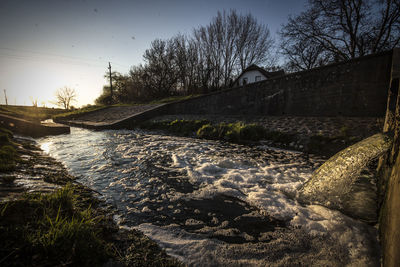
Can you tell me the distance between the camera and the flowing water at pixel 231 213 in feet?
4.81

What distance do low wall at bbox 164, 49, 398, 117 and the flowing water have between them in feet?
13.9

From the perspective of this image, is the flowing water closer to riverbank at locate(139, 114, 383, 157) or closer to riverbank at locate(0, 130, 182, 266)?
riverbank at locate(0, 130, 182, 266)

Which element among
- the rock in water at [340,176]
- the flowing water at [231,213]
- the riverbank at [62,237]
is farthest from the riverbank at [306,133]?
the riverbank at [62,237]

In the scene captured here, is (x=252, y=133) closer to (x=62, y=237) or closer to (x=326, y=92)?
(x=326, y=92)

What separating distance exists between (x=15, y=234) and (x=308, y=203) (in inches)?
119

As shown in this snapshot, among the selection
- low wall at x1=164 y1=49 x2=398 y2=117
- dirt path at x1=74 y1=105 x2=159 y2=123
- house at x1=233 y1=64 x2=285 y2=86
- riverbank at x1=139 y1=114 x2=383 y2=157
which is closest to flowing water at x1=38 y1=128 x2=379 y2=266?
riverbank at x1=139 y1=114 x2=383 y2=157

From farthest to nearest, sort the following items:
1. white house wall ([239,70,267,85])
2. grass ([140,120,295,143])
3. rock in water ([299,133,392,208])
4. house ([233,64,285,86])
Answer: white house wall ([239,70,267,85]), house ([233,64,285,86]), grass ([140,120,295,143]), rock in water ([299,133,392,208])

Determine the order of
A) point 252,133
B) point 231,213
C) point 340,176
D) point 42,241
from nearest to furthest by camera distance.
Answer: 1. point 42,241
2. point 231,213
3. point 340,176
4. point 252,133

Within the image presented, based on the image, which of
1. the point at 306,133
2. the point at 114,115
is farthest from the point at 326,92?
the point at 114,115

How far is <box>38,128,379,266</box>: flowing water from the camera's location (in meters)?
1.46

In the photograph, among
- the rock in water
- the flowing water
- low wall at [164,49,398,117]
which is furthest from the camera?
low wall at [164,49,398,117]

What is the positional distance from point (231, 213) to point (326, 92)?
25.1 ft

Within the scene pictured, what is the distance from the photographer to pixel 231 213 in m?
2.09

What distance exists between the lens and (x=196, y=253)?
57.1 inches
